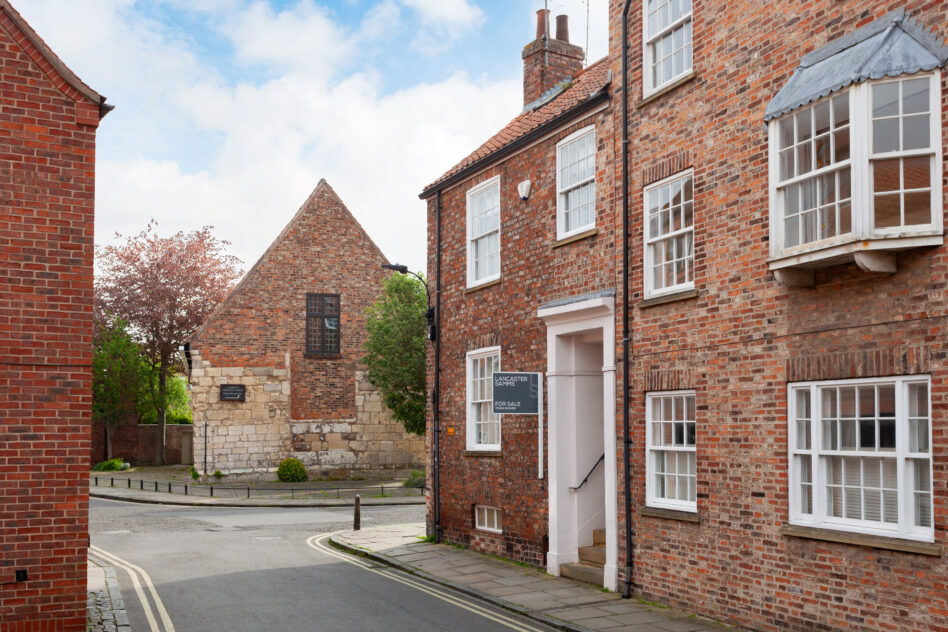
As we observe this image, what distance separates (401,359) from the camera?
31.1 m

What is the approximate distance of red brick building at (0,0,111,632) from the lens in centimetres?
939

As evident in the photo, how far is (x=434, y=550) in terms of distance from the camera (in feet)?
55.4

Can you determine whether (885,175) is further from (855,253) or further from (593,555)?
(593,555)

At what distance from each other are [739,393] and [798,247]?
82.2 inches

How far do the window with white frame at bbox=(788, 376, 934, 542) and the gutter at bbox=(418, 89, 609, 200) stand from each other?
5.78 m

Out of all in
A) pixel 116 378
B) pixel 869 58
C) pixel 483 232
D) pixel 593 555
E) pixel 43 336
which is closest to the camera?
pixel 869 58

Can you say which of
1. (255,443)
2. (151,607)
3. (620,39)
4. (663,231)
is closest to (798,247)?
(663,231)

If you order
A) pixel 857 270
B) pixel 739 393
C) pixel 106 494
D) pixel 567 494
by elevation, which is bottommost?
pixel 106 494

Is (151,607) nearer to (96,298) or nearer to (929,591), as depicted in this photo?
(929,591)

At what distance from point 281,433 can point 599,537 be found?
21.7m

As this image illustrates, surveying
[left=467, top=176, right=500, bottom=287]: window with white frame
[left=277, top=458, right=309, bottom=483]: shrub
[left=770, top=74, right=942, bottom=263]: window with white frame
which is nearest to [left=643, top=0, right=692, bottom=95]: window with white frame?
[left=770, top=74, right=942, bottom=263]: window with white frame

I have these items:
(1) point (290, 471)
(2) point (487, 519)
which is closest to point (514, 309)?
(2) point (487, 519)

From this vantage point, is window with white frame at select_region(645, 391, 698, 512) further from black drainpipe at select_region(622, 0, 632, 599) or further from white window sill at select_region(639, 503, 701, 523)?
black drainpipe at select_region(622, 0, 632, 599)

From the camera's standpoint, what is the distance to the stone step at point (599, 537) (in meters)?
14.0
